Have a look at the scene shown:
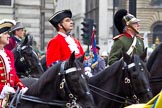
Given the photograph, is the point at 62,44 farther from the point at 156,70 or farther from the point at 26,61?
the point at 26,61

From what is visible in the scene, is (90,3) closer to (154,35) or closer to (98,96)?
(154,35)

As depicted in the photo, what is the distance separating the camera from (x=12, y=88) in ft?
23.9

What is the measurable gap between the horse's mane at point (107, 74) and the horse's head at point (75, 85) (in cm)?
125

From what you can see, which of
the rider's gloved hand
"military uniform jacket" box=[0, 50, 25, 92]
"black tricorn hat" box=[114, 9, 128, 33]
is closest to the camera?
the rider's gloved hand

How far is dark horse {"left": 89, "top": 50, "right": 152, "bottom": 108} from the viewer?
7.67 m

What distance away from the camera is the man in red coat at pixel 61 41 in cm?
833

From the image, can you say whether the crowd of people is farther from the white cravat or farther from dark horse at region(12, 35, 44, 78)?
dark horse at region(12, 35, 44, 78)

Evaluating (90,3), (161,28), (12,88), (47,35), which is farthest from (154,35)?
(12,88)

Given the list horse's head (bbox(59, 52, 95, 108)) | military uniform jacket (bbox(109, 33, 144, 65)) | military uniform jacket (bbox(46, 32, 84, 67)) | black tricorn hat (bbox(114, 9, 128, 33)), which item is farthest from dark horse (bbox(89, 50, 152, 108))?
black tricorn hat (bbox(114, 9, 128, 33))

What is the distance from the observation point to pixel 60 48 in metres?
8.43

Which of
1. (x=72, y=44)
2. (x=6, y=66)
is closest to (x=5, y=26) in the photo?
(x=6, y=66)

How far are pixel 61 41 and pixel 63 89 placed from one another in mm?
1926

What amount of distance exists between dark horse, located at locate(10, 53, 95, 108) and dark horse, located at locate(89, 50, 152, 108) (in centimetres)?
110

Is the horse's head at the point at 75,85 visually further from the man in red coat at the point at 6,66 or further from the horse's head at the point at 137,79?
the horse's head at the point at 137,79
